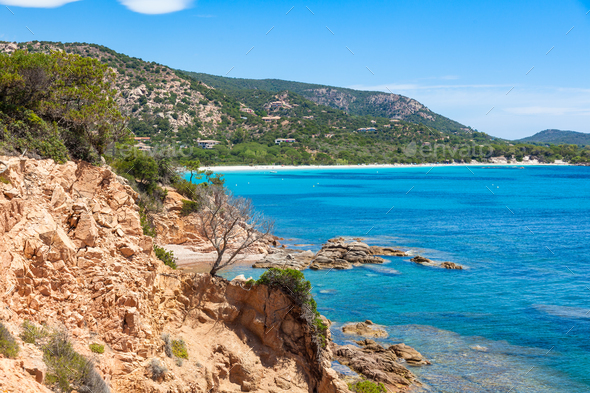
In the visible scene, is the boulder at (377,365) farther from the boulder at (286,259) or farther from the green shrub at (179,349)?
the boulder at (286,259)

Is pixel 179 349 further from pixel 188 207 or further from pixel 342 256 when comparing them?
pixel 342 256

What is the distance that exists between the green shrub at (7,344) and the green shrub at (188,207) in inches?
1107

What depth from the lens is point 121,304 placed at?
11.5 m

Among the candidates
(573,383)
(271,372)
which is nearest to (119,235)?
(271,372)

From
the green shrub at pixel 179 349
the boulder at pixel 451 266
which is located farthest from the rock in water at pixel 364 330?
the boulder at pixel 451 266

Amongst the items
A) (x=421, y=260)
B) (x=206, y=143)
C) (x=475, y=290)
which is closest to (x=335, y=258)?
(x=421, y=260)

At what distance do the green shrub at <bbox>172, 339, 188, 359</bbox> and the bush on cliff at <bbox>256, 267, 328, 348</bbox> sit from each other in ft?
10.2

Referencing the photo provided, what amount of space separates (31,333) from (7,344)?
124 cm

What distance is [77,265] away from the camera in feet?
36.3

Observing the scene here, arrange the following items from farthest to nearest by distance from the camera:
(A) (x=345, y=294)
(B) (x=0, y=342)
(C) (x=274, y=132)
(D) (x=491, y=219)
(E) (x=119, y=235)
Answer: (C) (x=274, y=132) → (D) (x=491, y=219) → (A) (x=345, y=294) → (E) (x=119, y=235) → (B) (x=0, y=342)

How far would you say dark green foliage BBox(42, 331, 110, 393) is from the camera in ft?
27.9

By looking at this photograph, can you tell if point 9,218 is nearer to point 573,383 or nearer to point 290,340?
point 290,340

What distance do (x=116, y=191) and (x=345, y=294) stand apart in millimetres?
18716

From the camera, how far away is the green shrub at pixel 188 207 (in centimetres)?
3634
